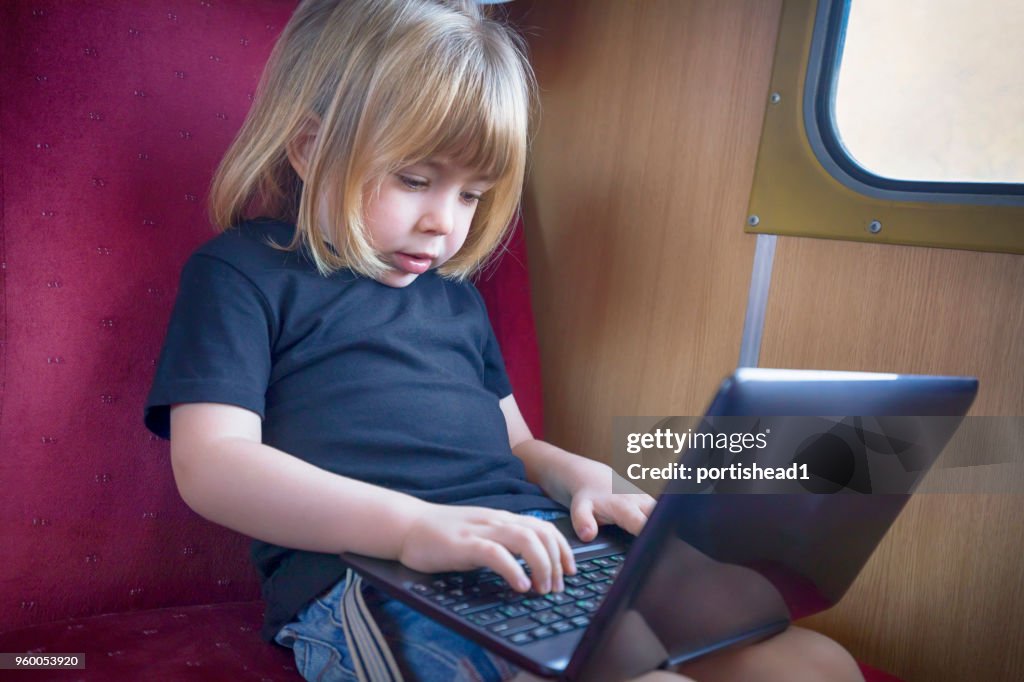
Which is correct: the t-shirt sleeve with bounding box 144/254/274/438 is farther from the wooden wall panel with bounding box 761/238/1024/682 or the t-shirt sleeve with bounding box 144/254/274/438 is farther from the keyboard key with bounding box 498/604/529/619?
the wooden wall panel with bounding box 761/238/1024/682

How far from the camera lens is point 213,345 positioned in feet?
2.87

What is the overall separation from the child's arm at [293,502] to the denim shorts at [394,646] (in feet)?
0.21

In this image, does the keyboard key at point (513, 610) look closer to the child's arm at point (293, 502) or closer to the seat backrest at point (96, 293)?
the child's arm at point (293, 502)

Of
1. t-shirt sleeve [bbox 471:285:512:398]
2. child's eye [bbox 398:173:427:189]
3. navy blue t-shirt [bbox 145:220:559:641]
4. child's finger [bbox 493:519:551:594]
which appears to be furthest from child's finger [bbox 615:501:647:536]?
child's eye [bbox 398:173:427:189]

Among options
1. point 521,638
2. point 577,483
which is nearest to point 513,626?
point 521,638

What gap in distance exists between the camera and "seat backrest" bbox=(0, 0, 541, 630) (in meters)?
0.97

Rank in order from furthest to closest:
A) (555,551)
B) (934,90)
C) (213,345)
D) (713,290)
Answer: (713,290)
(934,90)
(213,345)
(555,551)

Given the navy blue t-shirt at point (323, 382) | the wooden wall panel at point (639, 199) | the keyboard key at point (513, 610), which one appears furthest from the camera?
the wooden wall panel at point (639, 199)

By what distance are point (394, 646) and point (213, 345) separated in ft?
1.14

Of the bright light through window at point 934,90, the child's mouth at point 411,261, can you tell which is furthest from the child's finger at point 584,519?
the bright light through window at point 934,90

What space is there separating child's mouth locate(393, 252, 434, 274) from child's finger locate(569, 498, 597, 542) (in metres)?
0.33

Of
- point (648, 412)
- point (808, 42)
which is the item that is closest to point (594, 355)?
point (648, 412)

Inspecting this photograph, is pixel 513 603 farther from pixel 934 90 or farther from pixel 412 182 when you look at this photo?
pixel 934 90

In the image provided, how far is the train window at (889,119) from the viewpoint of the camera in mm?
1051
